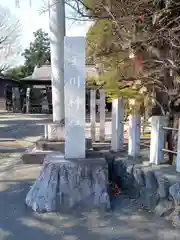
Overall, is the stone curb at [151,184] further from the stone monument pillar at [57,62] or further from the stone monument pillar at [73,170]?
the stone monument pillar at [57,62]

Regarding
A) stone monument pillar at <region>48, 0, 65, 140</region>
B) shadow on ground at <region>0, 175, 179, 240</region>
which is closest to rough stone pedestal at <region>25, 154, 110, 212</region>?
shadow on ground at <region>0, 175, 179, 240</region>

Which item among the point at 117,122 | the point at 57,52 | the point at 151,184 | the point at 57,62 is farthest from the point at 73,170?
the point at 57,52

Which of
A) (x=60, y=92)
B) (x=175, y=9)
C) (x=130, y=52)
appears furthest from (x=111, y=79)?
(x=60, y=92)

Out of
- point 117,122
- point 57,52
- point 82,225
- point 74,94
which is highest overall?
point 57,52

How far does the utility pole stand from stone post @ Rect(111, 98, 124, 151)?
1676 mm

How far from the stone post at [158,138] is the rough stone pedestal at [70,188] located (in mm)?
687

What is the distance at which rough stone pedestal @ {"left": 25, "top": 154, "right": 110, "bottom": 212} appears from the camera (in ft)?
12.0

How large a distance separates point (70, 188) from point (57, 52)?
338 centimetres

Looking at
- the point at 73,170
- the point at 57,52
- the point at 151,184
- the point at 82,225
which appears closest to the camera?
the point at 82,225

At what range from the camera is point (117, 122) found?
495 cm

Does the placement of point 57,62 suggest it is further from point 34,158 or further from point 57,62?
point 34,158

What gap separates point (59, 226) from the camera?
10.8ft

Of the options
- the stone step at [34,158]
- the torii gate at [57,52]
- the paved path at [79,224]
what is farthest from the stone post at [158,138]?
the torii gate at [57,52]

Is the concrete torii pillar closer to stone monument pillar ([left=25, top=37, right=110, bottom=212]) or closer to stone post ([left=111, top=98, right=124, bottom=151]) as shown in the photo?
stone post ([left=111, top=98, right=124, bottom=151])
